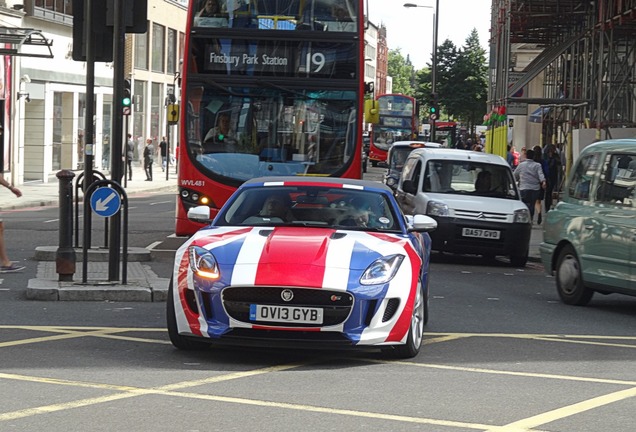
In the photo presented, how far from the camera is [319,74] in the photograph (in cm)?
1855

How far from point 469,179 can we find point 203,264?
40.4 ft

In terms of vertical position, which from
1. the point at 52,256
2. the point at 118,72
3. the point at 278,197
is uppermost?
the point at 118,72

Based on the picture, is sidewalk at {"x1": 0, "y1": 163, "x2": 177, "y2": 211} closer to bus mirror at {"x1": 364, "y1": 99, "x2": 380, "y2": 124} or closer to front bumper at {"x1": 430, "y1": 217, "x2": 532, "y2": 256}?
bus mirror at {"x1": 364, "y1": 99, "x2": 380, "y2": 124}

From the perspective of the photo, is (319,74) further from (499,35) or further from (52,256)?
(499,35)

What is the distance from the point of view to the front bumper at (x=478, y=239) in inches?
779

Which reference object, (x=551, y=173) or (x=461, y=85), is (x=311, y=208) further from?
(x=461, y=85)

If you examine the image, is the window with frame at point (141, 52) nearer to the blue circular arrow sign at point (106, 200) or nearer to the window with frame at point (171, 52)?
the window with frame at point (171, 52)

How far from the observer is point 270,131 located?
18.8 meters

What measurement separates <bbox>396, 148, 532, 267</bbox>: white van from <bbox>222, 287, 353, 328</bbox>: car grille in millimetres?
10816

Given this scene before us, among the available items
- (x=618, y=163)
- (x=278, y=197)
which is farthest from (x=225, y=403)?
(x=618, y=163)

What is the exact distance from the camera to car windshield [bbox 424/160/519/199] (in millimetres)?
20922

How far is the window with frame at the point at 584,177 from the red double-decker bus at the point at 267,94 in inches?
179

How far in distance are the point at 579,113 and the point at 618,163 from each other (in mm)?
25307

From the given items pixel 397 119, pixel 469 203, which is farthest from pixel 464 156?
pixel 397 119
